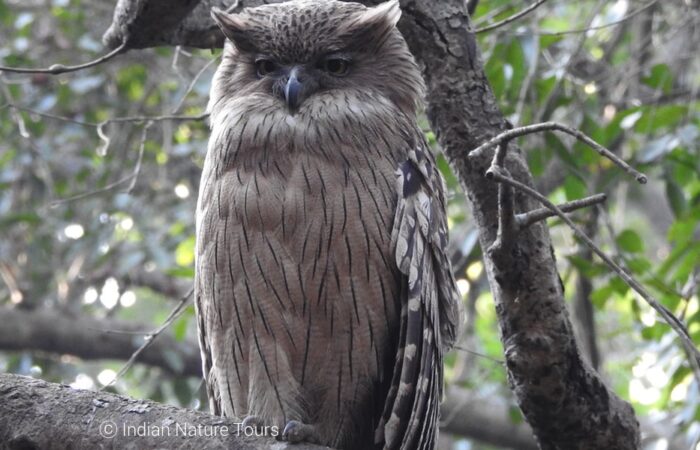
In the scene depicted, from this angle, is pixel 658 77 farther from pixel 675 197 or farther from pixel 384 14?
pixel 384 14

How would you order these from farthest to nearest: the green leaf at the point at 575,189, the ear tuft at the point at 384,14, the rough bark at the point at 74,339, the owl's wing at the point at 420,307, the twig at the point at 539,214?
the rough bark at the point at 74,339
the green leaf at the point at 575,189
the ear tuft at the point at 384,14
the owl's wing at the point at 420,307
the twig at the point at 539,214

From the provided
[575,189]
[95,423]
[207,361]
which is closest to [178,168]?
[575,189]

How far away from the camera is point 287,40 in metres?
3.11

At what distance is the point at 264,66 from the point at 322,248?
706 millimetres

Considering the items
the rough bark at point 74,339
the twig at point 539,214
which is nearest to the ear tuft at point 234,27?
the twig at point 539,214

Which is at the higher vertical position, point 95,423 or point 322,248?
point 322,248

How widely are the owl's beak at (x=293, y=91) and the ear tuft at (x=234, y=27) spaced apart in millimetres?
200

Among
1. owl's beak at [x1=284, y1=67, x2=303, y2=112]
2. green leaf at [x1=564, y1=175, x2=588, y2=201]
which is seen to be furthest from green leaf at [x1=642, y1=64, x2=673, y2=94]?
owl's beak at [x1=284, y1=67, x2=303, y2=112]

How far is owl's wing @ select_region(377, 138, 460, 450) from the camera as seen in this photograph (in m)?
2.79

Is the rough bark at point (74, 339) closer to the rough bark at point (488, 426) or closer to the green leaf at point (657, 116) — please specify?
the rough bark at point (488, 426)

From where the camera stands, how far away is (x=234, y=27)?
310 centimetres

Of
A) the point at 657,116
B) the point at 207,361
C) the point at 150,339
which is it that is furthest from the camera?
the point at 657,116

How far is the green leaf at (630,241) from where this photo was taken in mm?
4051

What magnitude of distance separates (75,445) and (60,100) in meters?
3.87
